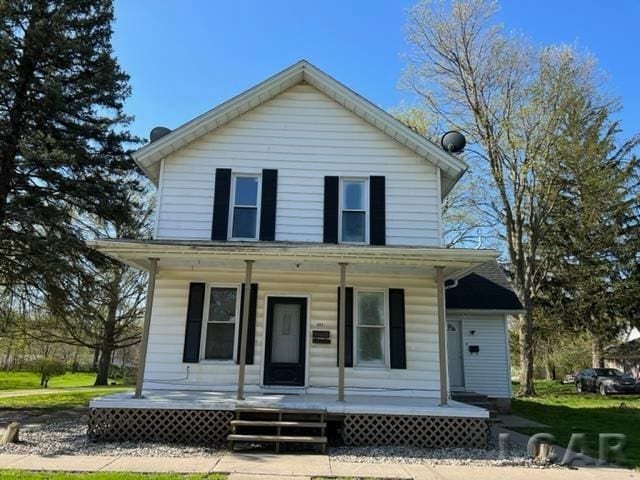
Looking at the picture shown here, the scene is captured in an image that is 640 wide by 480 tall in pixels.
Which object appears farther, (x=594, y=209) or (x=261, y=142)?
(x=594, y=209)

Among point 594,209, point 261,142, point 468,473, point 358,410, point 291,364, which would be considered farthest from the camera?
point 594,209

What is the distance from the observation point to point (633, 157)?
25766mm

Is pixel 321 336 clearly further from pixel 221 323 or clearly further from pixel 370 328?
pixel 221 323

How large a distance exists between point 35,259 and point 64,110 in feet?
13.1

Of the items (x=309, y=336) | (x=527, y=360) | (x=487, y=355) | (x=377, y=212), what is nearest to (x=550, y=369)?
(x=527, y=360)

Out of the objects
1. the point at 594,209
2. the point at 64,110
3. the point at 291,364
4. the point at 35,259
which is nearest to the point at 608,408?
the point at 594,209

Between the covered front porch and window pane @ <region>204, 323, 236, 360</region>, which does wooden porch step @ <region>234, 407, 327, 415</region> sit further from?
window pane @ <region>204, 323, 236, 360</region>

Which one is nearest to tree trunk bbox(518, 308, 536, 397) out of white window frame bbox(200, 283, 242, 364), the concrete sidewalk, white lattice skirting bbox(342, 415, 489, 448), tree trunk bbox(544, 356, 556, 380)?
white lattice skirting bbox(342, 415, 489, 448)

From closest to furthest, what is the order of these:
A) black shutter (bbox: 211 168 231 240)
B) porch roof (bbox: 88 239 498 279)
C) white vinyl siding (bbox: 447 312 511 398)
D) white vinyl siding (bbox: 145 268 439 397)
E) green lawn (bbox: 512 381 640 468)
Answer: porch roof (bbox: 88 239 498 279)
green lawn (bbox: 512 381 640 468)
white vinyl siding (bbox: 145 268 439 397)
black shutter (bbox: 211 168 231 240)
white vinyl siding (bbox: 447 312 511 398)

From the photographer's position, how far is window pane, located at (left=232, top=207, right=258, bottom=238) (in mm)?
10477

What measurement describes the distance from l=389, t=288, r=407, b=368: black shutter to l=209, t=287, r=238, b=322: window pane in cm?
336

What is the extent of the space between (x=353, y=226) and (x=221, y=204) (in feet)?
9.81

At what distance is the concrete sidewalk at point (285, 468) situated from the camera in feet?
19.5

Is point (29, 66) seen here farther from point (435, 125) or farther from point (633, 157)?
point (633, 157)
